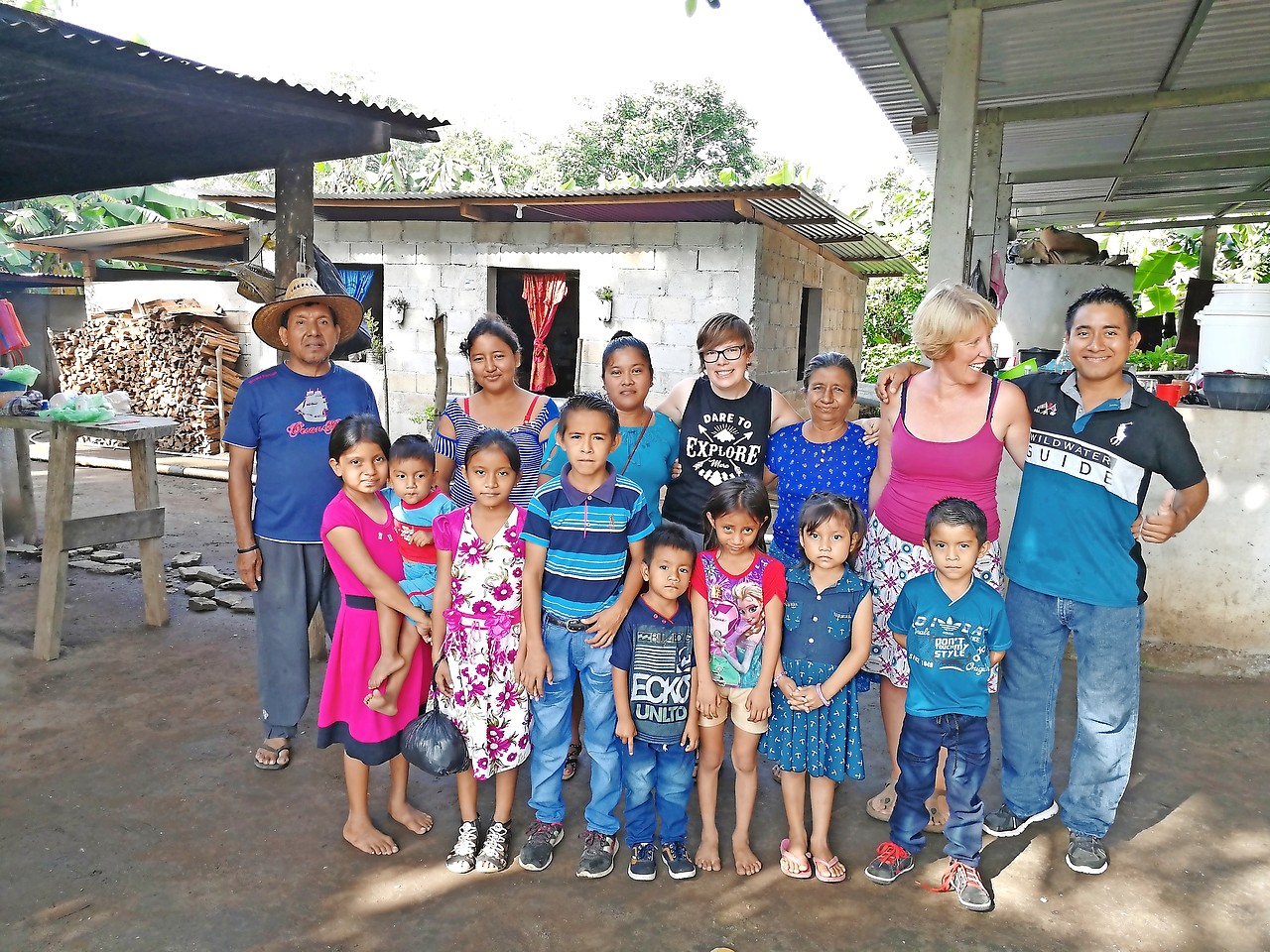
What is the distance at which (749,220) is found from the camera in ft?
29.7

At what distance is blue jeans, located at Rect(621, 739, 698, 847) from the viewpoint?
9.00ft

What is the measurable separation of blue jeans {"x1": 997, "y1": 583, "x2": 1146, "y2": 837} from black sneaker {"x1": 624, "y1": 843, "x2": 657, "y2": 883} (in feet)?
4.11

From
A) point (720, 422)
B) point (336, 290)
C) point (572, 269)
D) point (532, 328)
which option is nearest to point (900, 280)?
point (532, 328)

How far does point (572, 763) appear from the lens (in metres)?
3.50

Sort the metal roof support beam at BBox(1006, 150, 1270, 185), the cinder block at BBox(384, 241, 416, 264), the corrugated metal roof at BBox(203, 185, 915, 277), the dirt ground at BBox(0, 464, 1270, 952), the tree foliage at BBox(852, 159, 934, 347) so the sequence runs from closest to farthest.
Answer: the dirt ground at BBox(0, 464, 1270, 952)
the corrugated metal roof at BBox(203, 185, 915, 277)
the metal roof support beam at BBox(1006, 150, 1270, 185)
the cinder block at BBox(384, 241, 416, 264)
the tree foliage at BBox(852, 159, 934, 347)

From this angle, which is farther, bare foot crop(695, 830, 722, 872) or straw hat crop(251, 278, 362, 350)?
straw hat crop(251, 278, 362, 350)

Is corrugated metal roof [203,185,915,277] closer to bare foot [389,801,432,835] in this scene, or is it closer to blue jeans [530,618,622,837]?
blue jeans [530,618,622,837]

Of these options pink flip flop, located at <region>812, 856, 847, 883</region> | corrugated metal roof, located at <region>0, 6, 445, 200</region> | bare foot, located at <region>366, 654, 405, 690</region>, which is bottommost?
pink flip flop, located at <region>812, 856, 847, 883</region>

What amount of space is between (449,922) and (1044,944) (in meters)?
1.68

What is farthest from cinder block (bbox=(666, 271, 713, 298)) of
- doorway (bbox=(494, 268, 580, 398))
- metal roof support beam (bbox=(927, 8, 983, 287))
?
metal roof support beam (bbox=(927, 8, 983, 287))

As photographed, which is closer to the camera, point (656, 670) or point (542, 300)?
point (656, 670)

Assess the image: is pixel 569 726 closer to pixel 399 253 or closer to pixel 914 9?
pixel 914 9

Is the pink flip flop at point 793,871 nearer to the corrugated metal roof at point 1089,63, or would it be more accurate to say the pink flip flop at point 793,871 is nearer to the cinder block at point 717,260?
the corrugated metal roof at point 1089,63

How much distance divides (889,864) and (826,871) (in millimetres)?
198
